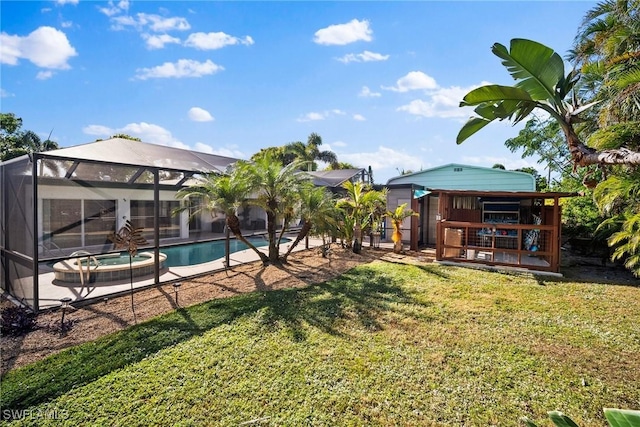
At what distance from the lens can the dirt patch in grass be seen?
16.3ft

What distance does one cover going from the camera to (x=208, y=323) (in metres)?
5.57

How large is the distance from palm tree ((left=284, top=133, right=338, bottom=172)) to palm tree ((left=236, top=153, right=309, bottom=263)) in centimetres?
2464

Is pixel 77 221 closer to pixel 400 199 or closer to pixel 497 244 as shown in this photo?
pixel 400 199

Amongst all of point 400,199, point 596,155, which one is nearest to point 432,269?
point 400,199

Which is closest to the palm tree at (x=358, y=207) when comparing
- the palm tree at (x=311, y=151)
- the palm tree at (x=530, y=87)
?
the palm tree at (x=530, y=87)

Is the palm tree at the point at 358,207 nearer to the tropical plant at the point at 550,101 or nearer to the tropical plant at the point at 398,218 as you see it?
the tropical plant at the point at 398,218

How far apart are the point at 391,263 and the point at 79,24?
11409mm

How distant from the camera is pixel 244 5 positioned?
880cm

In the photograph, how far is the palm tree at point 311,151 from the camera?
113 feet

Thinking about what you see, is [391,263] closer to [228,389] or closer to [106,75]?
[228,389]

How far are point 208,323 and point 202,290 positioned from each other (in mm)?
2365

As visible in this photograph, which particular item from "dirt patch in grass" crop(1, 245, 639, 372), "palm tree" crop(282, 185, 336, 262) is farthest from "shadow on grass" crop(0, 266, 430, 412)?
"palm tree" crop(282, 185, 336, 262)

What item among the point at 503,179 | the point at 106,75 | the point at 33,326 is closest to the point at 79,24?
the point at 106,75

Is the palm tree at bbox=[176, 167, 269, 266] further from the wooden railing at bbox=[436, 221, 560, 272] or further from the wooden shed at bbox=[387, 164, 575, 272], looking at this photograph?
the wooden railing at bbox=[436, 221, 560, 272]
